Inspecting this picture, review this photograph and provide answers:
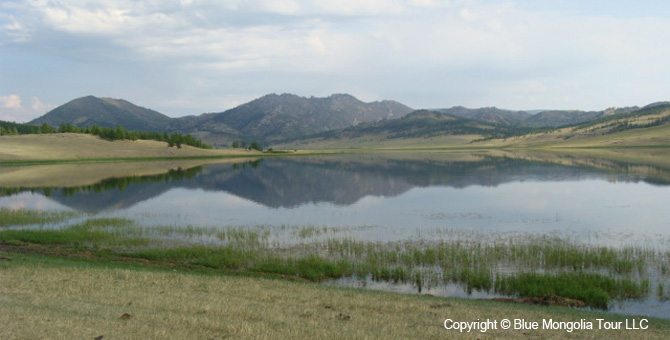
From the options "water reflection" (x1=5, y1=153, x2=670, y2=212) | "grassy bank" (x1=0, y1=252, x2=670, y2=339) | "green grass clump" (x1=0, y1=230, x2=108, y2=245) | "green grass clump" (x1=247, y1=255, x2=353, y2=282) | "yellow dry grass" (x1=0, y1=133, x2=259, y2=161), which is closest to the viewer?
"grassy bank" (x1=0, y1=252, x2=670, y2=339)

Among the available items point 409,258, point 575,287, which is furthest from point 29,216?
point 575,287

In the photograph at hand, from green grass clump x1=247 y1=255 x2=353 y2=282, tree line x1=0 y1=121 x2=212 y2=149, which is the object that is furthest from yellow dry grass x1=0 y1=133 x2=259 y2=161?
green grass clump x1=247 y1=255 x2=353 y2=282

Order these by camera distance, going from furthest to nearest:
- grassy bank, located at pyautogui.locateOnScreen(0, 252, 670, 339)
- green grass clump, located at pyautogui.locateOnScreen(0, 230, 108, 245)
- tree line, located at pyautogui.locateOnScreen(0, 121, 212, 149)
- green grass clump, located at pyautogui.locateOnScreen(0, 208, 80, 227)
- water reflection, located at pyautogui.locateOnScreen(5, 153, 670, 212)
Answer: tree line, located at pyautogui.locateOnScreen(0, 121, 212, 149) < water reflection, located at pyautogui.locateOnScreen(5, 153, 670, 212) < green grass clump, located at pyautogui.locateOnScreen(0, 208, 80, 227) < green grass clump, located at pyautogui.locateOnScreen(0, 230, 108, 245) < grassy bank, located at pyautogui.locateOnScreen(0, 252, 670, 339)

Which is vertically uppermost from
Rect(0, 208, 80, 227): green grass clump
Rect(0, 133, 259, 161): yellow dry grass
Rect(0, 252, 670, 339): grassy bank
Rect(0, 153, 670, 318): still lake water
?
Rect(0, 133, 259, 161): yellow dry grass

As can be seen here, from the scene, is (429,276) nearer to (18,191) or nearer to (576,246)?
(576,246)

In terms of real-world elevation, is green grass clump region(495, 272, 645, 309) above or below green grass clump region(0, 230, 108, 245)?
below

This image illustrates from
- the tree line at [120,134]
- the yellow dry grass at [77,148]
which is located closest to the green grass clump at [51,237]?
the yellow dry grass at [77,148]

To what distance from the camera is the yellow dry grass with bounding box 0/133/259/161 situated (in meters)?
119

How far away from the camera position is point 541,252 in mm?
24297

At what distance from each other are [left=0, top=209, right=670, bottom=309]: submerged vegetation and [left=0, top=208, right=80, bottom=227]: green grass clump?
251 inches

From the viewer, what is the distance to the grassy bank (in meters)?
10.9

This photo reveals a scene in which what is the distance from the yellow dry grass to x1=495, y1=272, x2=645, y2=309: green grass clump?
119 m

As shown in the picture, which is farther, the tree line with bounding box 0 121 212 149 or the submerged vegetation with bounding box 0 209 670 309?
the tree line with bounding box 0 121 212 149

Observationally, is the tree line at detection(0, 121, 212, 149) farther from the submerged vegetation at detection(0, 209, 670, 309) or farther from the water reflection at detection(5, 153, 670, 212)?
the submerged vegetation at detection(0, 209, 670, 309)
